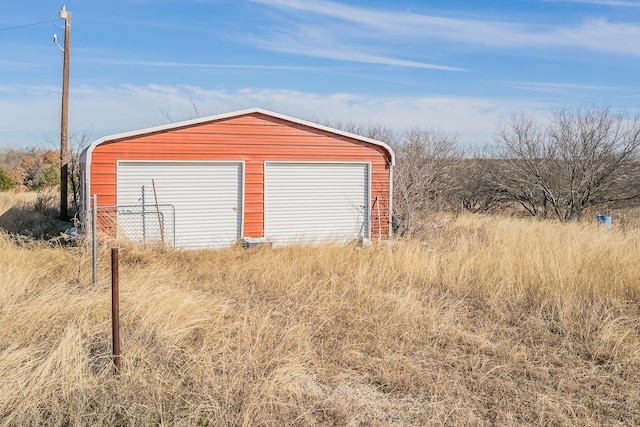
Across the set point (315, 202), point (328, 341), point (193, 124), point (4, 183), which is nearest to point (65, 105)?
point (193, 124)

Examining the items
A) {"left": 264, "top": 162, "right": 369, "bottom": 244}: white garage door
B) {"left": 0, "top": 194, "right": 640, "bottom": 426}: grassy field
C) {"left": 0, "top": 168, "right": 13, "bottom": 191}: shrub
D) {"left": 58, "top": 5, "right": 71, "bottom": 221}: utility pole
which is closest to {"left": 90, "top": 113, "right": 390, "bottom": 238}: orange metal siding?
{"left": 264, "top": 162, "right": 369, "bottom": 244}: white garage door

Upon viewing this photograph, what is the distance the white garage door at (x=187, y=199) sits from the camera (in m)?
11.2

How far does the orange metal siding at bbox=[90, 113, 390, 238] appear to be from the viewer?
1098 cm

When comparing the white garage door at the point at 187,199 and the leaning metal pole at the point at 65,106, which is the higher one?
the leaning metal pole at the point at 65,106

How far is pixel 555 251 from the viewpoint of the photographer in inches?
352

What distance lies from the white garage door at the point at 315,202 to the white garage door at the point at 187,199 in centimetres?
83

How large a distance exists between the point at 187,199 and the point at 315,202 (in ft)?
9.65

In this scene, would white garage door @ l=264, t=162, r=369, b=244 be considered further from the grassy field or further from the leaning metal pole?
the leaning metal pole

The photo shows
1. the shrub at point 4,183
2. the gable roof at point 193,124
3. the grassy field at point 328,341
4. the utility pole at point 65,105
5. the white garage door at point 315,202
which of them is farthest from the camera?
the shrub at point 4,183

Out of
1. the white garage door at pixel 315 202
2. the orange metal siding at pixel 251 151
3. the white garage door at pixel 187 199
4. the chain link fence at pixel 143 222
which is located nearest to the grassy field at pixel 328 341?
the chain link fence at pixel 143 222

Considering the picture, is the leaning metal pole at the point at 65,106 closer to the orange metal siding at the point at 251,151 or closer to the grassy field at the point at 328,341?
the orange metal siding at the point at 251,151

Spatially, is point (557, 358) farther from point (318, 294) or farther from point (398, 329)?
point (318, 294)

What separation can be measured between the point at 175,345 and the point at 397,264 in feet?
14.9

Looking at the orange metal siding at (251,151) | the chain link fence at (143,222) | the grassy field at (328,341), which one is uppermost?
the orange metal siding at (251,151)
